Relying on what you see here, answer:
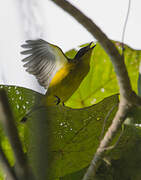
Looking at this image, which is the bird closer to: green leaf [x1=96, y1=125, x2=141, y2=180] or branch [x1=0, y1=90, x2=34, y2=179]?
green leaf [x1=96, y1=125, x2=141, y2=180]

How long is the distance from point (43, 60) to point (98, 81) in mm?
101

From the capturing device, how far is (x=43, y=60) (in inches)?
16.9

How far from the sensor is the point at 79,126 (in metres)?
0.39

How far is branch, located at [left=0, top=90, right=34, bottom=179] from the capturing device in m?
0.12

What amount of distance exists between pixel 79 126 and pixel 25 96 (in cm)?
8

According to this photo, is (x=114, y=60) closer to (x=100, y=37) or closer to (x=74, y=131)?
(x=100, y=37)

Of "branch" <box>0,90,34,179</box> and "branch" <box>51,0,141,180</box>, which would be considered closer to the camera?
"branch" <box>0,90,34,179</box>

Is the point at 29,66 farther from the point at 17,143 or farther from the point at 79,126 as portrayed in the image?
the point at 17,143

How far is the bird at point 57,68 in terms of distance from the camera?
404 mm

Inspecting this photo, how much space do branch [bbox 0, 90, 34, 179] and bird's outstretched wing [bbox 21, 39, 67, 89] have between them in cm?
27

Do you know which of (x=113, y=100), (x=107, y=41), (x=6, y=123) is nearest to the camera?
(x=6, y=123)

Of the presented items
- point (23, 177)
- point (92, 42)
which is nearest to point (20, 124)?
point (92, 42)

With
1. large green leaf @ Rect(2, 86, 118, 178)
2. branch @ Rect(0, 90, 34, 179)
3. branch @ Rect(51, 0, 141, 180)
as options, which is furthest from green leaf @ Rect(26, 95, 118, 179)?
branch @ Rect(0, 90, 34, 179)

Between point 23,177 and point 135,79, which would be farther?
point 135,79
